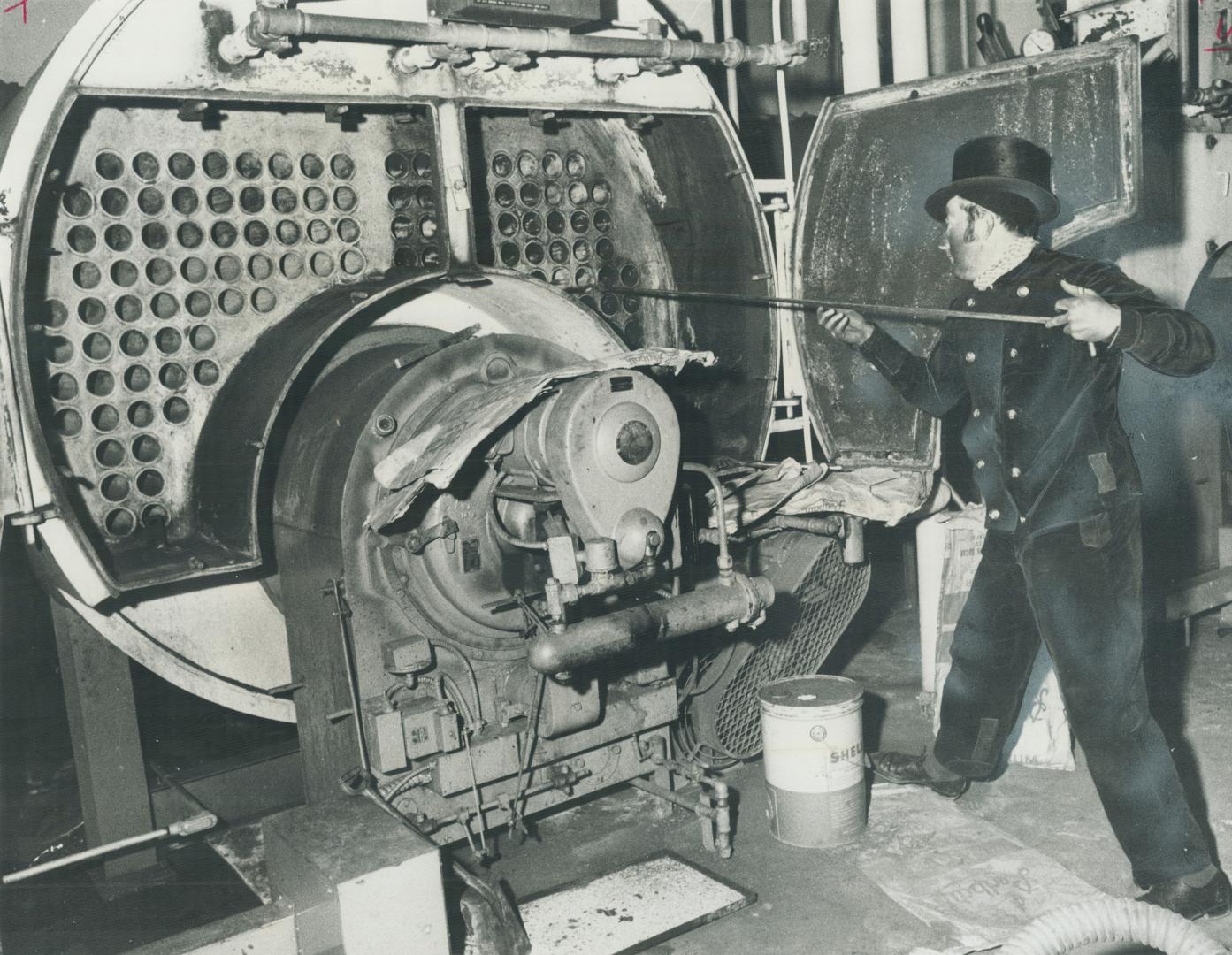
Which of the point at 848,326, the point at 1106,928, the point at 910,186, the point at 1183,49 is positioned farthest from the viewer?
the point at 1183,49

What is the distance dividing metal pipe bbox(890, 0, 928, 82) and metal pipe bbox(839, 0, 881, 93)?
3.6 inches

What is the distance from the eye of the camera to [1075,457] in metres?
2.83

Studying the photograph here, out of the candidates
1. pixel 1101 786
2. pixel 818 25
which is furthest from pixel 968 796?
pixel 818 25

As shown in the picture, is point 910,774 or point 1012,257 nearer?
point 1012,257

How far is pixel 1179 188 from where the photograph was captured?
496cm

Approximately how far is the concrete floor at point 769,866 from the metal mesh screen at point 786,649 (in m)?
0.17

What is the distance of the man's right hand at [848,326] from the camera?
3236mm

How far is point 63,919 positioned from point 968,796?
8.53 feet

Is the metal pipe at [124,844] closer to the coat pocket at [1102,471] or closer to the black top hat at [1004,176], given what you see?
the coat pocket at [1102,471]

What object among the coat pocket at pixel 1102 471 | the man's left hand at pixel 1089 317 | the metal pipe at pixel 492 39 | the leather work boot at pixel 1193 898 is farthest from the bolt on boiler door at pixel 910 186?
the leather work boot at pixel 1193 898

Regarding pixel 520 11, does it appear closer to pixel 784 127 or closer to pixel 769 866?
pixel 784 127

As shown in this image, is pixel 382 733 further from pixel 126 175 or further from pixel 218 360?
pixel 126 175

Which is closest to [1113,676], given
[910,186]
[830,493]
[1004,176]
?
[830,493]

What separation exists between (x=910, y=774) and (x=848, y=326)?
4.51ft
